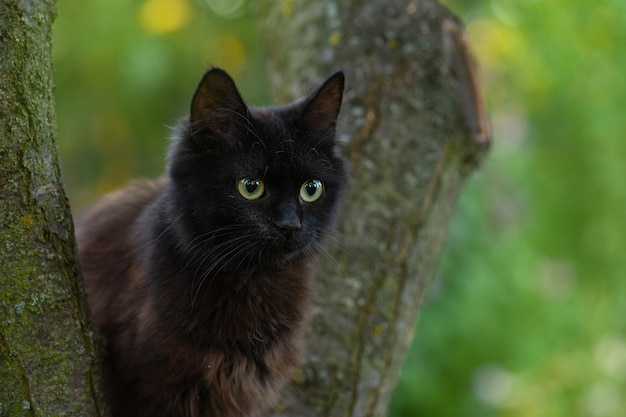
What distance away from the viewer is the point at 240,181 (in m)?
2.22

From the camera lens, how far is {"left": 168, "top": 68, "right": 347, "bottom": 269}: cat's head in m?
2.21

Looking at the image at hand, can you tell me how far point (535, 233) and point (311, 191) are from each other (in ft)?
12.5

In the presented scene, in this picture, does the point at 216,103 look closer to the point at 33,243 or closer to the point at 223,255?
the point at 223,255

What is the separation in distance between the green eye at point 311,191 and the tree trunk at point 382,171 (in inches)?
16.4

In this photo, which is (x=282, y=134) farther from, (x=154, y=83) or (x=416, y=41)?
(x=154, y=83)

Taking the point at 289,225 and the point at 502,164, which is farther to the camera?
the point at 502,164

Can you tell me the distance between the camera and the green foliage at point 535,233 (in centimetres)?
500

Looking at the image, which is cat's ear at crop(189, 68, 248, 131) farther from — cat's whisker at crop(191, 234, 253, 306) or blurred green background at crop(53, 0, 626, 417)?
blurred green background at crop(53, 0, 626, 417)

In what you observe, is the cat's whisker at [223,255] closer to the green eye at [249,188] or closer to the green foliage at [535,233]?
the green eye at [249,188]

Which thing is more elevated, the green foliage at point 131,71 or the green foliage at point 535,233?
the green foliage at point 131,71

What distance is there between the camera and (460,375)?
205 inches

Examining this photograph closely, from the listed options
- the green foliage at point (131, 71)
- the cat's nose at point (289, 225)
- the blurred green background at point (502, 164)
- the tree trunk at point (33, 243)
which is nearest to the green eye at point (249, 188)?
the cat's nose at point (289, 225)

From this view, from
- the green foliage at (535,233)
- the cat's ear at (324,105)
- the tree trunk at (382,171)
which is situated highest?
the cat's ear at (324,105)

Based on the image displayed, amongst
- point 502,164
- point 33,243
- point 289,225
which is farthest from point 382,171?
point 502,164
